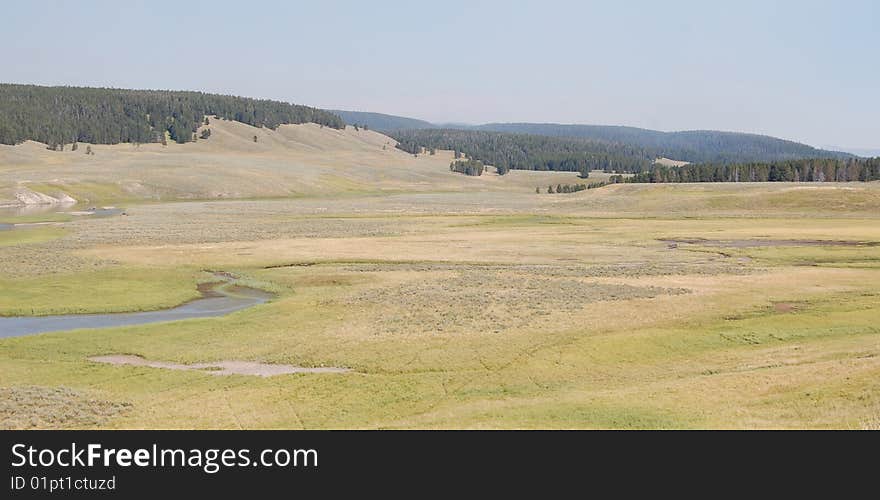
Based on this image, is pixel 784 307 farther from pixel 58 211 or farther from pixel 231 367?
pixel 58 211

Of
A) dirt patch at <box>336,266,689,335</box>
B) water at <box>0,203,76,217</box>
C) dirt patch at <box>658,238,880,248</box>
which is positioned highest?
dirt patch at <box>658,238,880,248</box>

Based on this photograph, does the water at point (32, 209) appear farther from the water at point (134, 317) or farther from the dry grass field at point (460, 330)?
the water at point (134, 317)

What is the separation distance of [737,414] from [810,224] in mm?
94884

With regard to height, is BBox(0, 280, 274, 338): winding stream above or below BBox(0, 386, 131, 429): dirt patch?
below

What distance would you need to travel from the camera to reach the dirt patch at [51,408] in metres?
25.2

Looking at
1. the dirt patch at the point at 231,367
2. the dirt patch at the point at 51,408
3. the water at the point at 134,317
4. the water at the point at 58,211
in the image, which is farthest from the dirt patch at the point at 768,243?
the water at the point at 58,211

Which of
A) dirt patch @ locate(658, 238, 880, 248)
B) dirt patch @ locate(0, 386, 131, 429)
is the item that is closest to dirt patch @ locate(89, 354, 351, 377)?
dirt patch @ locate(0, 386, 131, 429)

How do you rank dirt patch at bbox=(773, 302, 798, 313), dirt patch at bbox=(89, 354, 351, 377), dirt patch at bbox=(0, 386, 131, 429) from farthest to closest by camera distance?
dirt patch at bbox=(773, 302, 798, 313) < dirt patch at bbox=(89, 354, 351, 377) < dirt patch at bbox=(0, 386, 131, 429)

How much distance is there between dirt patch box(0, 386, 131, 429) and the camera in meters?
25.2

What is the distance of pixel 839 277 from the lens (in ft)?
190

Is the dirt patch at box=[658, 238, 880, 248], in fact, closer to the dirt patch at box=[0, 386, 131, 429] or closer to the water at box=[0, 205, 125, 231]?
the dirt patch at box=[0, 386, 131, 429]

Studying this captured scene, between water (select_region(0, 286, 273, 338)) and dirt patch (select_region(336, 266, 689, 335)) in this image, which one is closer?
dirt patch (select_region(336, 266, 689, 335))
